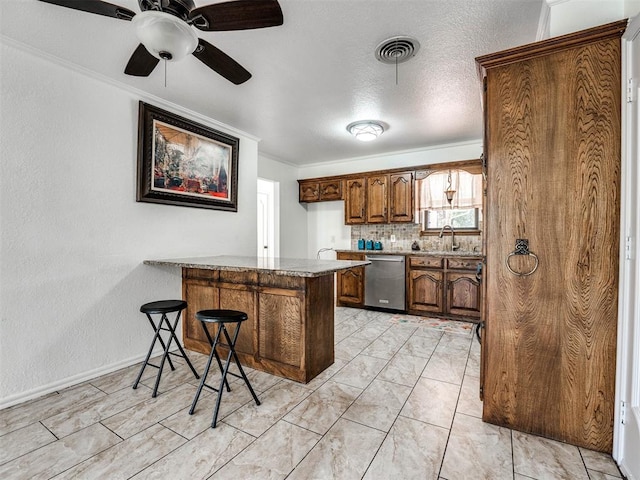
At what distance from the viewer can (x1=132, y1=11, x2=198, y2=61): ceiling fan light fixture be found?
4.50 feet

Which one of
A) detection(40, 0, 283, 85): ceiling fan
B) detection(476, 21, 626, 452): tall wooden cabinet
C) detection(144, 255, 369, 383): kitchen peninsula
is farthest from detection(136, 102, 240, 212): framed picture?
detection(476, 21, 626, 452): tall wooden cabinet

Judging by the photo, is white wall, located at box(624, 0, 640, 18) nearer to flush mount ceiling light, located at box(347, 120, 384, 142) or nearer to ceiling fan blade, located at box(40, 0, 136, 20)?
flush mount ceiling light, located at box(347, 120, 384, 142)

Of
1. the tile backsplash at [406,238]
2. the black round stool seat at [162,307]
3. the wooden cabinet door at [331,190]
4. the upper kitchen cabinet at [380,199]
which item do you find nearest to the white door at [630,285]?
the black round stool seat at [162,307]

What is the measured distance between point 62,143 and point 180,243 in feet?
4.22

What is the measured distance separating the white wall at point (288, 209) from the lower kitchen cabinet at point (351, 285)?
0.99 meters

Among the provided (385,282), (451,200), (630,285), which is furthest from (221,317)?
(451,200)

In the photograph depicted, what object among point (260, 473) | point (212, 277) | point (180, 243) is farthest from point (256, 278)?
point (260, 473)

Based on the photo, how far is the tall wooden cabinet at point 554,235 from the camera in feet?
5.15

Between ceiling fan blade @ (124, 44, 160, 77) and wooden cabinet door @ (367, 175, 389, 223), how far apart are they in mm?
3576

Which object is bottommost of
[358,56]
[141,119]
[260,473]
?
[260,473]

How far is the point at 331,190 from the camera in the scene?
5426mm

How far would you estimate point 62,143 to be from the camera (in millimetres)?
2396

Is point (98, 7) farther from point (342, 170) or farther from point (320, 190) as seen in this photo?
point (342, 170)

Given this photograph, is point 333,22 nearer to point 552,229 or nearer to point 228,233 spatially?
point 552,229
